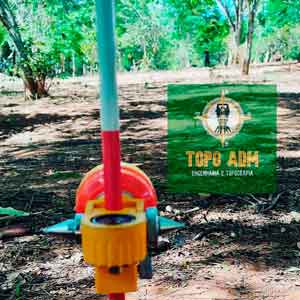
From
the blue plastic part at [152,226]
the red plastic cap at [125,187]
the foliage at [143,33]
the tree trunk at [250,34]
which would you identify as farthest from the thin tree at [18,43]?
the blue plastic part at [152,226]

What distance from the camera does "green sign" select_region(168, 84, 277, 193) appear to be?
390cm

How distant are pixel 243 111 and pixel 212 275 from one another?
20.0ft

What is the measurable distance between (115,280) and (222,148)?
4431 millimetres

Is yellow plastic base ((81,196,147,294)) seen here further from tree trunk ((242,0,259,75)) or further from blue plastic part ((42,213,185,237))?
tree trunk ((242,0,259,75))

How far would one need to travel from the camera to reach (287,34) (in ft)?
86.6

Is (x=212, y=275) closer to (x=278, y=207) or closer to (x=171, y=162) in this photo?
(x=278, y=207)

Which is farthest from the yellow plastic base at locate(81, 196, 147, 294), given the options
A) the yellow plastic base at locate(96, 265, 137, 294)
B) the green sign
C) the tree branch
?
the tree branch

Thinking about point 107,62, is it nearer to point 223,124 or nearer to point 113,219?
point 113,219

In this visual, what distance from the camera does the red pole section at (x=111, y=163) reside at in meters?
0.87

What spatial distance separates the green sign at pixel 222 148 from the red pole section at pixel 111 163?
2771 millimetres

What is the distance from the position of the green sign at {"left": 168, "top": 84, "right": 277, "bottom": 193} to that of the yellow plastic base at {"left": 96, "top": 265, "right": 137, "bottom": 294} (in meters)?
2.71

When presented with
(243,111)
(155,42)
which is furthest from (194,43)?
(243,111)

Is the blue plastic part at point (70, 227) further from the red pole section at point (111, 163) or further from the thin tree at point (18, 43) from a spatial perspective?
the thin tree at point (18, 43)

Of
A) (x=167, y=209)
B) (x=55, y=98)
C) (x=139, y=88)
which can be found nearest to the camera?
(x=167, y=209)
